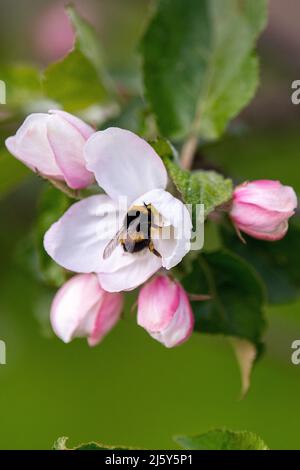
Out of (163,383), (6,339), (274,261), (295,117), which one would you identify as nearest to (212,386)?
(163,383)

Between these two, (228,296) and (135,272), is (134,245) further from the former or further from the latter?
(228,296)

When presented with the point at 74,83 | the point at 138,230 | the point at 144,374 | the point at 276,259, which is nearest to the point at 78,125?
the point at 138,230

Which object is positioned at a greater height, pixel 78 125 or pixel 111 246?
pixel 78 125

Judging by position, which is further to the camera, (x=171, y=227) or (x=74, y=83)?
(x=74, y=83)

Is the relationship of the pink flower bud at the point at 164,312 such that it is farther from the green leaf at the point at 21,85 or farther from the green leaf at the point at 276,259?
the green leaf at the point at 21,85

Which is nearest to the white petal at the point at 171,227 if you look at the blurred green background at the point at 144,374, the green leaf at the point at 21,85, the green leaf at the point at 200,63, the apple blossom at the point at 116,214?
the apple blossom at the point at 116,214

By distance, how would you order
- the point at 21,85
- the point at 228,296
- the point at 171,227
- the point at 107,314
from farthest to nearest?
the point at 21,85 → the point at 228,296 → the point at 107,314 → the point at 171,227
